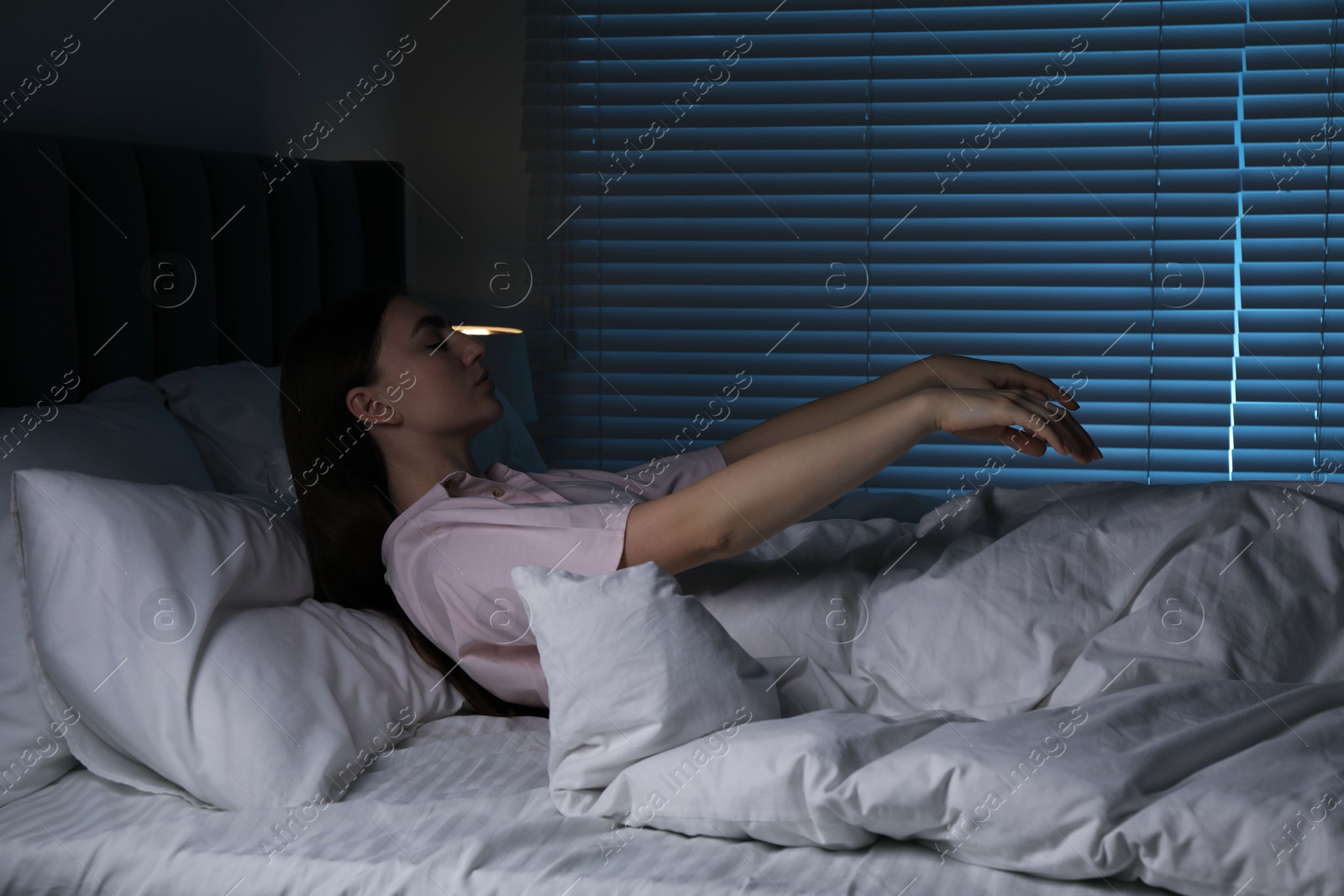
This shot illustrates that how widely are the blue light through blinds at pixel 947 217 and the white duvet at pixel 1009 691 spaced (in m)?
1.28

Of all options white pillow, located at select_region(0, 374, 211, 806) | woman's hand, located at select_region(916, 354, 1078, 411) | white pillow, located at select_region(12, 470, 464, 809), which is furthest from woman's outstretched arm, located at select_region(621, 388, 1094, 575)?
white pillow, located at select_region(0, 374, 211, 806)

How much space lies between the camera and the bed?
2.86ft

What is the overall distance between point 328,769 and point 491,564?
26 centimetres

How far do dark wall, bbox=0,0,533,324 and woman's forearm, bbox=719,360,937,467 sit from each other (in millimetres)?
1093

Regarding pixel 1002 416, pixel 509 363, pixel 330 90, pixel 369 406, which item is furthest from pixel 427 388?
pixel 330 90

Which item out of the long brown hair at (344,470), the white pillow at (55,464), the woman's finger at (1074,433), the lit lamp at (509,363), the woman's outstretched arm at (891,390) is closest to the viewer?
the white pillow at (55,464)

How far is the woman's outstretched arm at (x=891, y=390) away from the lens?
1420 millimetres

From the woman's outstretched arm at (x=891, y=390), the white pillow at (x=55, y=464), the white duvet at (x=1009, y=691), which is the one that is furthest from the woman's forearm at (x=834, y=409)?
the white pillow at (x=55, y=464)

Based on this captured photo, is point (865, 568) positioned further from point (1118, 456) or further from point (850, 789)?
point (1118, 456)

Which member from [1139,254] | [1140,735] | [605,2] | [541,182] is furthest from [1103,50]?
[1140,735]

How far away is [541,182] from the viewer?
2.70 metres

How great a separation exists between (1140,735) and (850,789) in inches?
9.4

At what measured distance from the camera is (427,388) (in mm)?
1354

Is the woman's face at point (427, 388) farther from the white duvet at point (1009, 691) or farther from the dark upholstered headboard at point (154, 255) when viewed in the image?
the dark upholstered headboard at point (154, 255)
